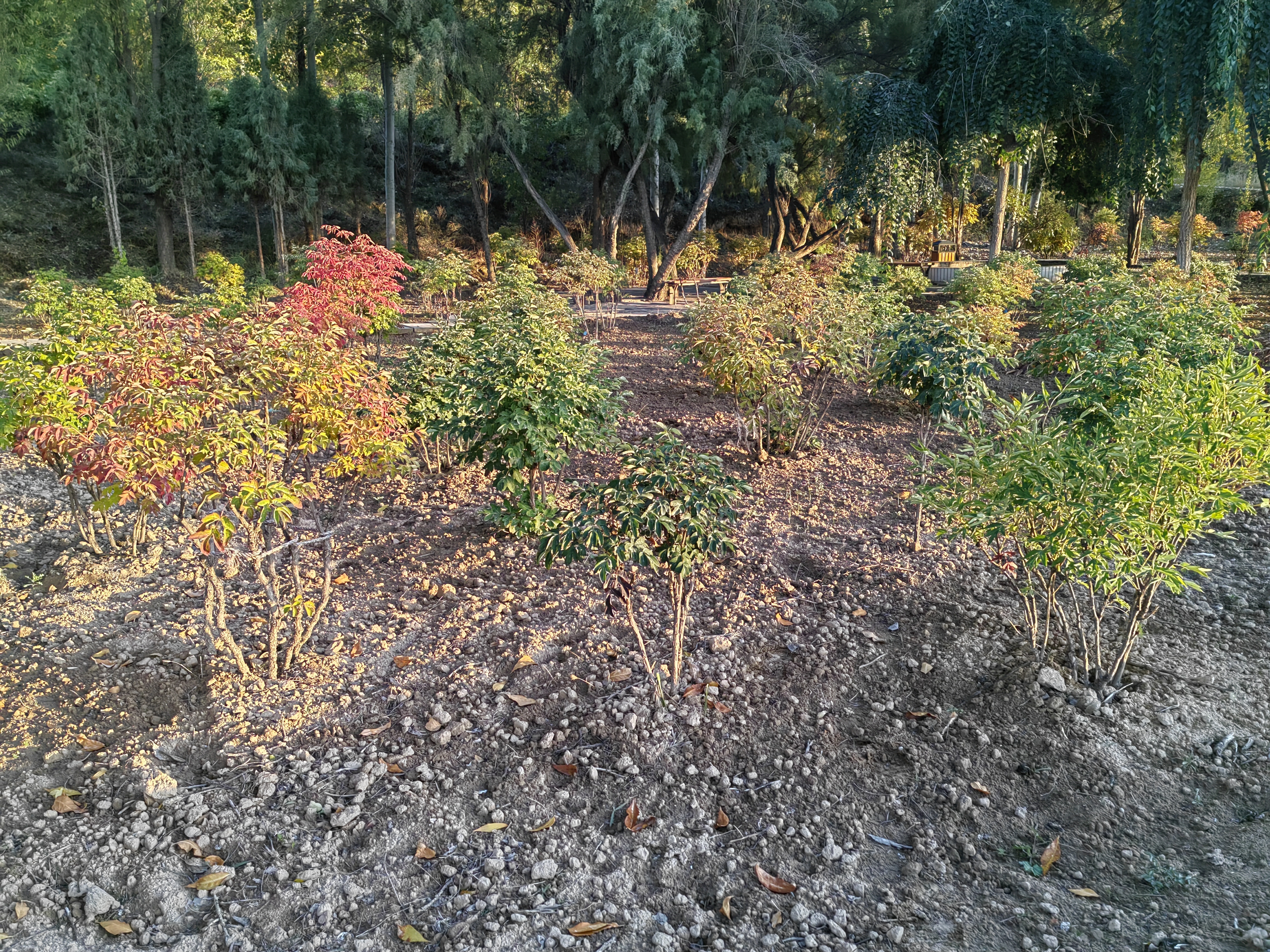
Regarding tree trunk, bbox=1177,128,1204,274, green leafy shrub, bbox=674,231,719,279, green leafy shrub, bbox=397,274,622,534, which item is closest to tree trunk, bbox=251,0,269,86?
green leafy shrub, bbox=674,231,719,279

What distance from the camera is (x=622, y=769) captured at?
291 centimetres

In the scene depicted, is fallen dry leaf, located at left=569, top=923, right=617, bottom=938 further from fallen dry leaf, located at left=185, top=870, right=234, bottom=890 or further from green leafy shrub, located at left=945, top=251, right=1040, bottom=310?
green leafy shrub, located at left=945, top=251, right=1040, bottom=310

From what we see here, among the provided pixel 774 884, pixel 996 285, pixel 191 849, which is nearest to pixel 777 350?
pixel 774 884

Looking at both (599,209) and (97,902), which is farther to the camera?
(599,209)

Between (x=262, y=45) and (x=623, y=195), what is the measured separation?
25.3 feet

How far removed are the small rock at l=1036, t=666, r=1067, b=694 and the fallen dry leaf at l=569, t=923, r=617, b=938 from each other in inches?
80.8

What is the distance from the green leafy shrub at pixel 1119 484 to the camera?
2805mm

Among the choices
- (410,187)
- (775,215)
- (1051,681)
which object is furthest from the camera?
(410,187)

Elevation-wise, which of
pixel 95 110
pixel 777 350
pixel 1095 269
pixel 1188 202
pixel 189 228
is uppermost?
pixel 95 110

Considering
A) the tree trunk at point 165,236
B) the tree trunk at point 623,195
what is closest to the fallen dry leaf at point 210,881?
the tree trunk at point 623,195

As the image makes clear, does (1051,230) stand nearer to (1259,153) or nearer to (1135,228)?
(1135,228)

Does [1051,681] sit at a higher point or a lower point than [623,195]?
lower

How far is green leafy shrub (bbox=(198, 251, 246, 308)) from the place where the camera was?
330 inches

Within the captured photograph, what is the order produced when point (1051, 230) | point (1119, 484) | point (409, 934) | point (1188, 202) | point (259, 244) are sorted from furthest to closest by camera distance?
point (1051, 230)
point (259, 244)
point (1188, 202)
point (1119, 484)
point (409, 934)
